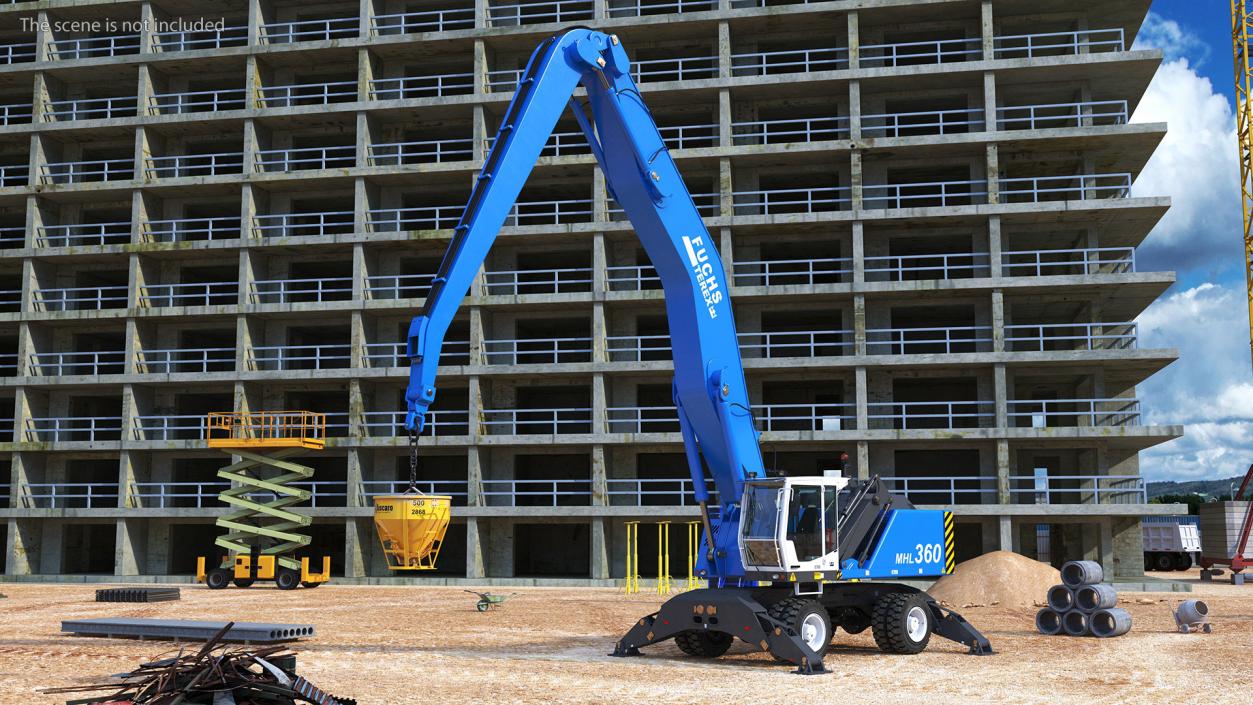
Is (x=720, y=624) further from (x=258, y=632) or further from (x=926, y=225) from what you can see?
(x=926, y=225)

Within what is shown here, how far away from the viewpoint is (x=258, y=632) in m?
17.2

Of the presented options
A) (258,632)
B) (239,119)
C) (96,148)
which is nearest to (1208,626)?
(258,632)

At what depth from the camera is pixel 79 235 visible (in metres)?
48.5

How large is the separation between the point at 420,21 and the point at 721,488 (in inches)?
1478

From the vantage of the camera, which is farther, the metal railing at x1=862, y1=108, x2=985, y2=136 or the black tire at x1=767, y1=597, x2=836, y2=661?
the metal railing at x1=862, y1=108, x2=985, y2=136

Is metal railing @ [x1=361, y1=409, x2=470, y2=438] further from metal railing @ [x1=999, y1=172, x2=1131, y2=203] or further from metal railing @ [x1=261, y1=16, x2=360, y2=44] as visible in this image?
metal railing @ [x1=999, y1=172, x2=1131, y2=203]

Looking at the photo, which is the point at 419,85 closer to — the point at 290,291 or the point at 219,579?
the point at 290,291

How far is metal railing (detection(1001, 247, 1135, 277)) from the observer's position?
4009cm

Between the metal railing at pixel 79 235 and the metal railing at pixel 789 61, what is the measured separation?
24.9 meters

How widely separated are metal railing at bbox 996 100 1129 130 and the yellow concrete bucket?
108 ft

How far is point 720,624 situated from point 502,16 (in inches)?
1417

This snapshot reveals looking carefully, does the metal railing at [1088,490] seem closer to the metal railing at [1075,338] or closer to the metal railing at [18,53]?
the metal railing at [1075,338]

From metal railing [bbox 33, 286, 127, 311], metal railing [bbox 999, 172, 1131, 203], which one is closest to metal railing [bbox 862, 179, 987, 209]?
metal railing [bbox 999, 172, 1131, 203]

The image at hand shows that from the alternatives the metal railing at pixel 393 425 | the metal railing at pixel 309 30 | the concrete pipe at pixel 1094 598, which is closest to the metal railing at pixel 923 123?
the metal railing at pixel 393 425
